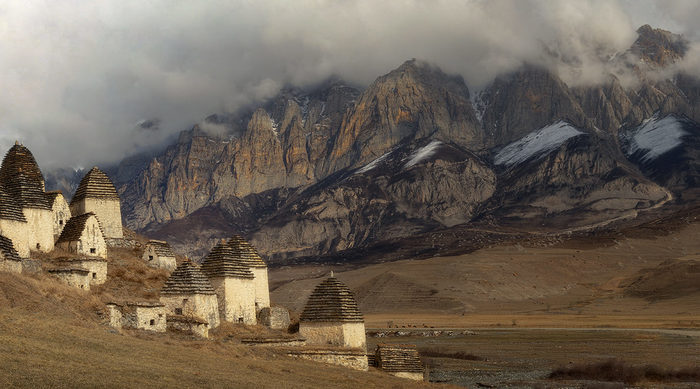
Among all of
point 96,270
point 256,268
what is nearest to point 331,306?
point 256,268

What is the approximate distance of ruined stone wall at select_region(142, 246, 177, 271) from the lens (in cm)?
4747

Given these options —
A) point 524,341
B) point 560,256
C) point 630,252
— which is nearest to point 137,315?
point 524,341

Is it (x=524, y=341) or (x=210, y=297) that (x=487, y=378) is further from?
(x=524, y=341)

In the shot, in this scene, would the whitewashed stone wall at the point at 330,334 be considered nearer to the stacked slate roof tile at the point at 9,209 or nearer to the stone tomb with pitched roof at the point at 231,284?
the stone tomb with pitched roof at the point at 231,284

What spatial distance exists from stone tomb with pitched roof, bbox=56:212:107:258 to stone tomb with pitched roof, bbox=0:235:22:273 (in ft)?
18.6

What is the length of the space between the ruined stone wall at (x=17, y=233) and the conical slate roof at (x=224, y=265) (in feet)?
27.0

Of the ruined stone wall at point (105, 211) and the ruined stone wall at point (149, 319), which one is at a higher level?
the ruined stone wall at point (105, 211)

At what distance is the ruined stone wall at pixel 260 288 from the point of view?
4778cm

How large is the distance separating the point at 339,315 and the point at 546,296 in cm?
9197

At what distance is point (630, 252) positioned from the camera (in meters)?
162

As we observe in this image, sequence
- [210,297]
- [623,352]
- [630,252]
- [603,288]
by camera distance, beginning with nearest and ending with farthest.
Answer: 1. [210,297]
2. [623,352]
3. [603,288]
4. [630,252]

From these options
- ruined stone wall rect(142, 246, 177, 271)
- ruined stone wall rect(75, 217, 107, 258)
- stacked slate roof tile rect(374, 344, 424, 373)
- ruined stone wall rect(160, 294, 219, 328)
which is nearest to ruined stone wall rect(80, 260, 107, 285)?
ruined stone wall rect(75, 217, 107, 258)

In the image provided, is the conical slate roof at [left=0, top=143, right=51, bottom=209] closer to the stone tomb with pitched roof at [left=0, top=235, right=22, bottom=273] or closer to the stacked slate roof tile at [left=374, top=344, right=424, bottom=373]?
the stone tomb with pitched roof at [left=0, top=235, right=22, bottom=273]

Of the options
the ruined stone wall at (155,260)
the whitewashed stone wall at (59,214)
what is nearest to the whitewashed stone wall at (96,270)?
the whitewashed stone wall at (59,214)
